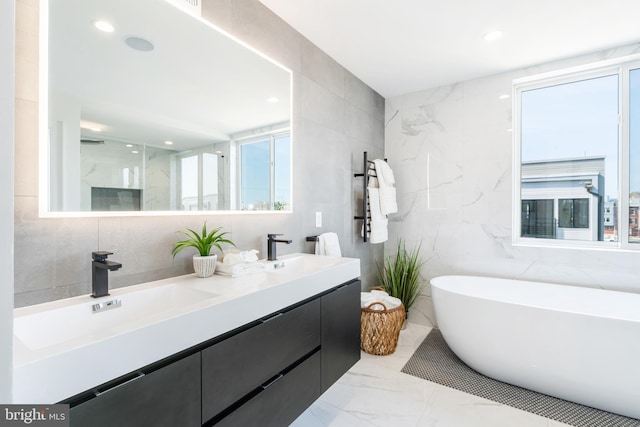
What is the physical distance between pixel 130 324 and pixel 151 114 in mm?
971

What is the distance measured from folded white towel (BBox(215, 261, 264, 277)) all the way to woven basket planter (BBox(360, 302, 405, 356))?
1.25m

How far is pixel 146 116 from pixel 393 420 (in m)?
2.08

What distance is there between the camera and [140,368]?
0.86 m

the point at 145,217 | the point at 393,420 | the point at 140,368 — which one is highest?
the point at 145,217

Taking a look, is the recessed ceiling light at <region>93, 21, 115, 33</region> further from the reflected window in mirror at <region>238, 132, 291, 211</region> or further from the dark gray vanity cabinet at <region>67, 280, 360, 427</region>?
the dark gray vanity cabinet at <region>67, 280, 360, 427</region>

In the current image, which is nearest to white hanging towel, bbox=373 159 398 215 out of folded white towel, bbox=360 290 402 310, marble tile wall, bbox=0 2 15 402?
folded white towel, bbox=360 290 402 310

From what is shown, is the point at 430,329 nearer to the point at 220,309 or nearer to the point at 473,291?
the point at 473,291

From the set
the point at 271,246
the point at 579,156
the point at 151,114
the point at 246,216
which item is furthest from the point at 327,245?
the point at 579,156

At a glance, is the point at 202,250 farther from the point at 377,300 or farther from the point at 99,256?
the point at 377,300

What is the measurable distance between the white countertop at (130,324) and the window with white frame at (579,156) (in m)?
2.32

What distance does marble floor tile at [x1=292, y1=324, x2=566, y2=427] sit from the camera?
5.90 ft

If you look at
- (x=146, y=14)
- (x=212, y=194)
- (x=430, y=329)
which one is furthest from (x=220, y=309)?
(x=430, y=329)

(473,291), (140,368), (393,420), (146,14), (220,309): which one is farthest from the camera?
(473,291)

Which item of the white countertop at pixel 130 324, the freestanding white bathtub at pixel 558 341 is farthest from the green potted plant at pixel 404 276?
the white countertop at pixel 130 324
